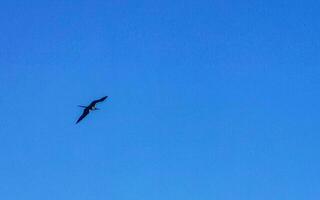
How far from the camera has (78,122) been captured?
81.6 metres

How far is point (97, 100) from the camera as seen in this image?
8025 centimetres

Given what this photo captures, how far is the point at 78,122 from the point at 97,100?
12.0 feet
